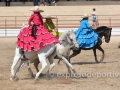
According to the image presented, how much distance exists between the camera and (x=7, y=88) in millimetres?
8680

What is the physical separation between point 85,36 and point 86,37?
5 cm

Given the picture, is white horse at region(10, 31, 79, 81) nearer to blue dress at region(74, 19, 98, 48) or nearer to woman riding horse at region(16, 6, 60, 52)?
woman riding horse at region(16, 6, 60, 52)

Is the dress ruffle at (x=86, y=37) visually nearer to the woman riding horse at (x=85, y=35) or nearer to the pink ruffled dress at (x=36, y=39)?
the woman riding horse at (x=85, y=35)

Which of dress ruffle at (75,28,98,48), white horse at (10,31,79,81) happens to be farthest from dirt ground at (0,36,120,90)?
dress ruffle at (75,28,98,48)

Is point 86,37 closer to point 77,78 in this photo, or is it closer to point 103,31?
point 103,31

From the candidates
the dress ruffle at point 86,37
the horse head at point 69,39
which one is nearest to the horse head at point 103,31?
the dress ruffle at point 86,37

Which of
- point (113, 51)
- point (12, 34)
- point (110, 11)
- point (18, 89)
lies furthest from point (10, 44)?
point (18, 89)

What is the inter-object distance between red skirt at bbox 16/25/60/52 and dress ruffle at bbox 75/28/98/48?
3882 millimetres

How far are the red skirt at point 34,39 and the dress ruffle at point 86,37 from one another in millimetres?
3882

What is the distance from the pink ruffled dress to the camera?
9305 millimetres

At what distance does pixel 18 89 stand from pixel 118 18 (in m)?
18.6

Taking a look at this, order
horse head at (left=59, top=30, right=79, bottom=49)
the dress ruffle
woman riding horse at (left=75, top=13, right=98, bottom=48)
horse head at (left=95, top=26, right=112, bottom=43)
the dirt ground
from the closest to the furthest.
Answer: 1. the dirt ground
2. horse head at (left=59, top=30, right=79, bottom=49)
3. woman riding horse at (left=75, top=13, right=98, bottom=48)
4. the dress ruffle
5. horse head at (left=95, top=26, right=112, bottom=43)

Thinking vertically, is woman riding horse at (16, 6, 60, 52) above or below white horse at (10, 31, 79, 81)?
above

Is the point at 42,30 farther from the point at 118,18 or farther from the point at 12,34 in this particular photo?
the point at 118,18
